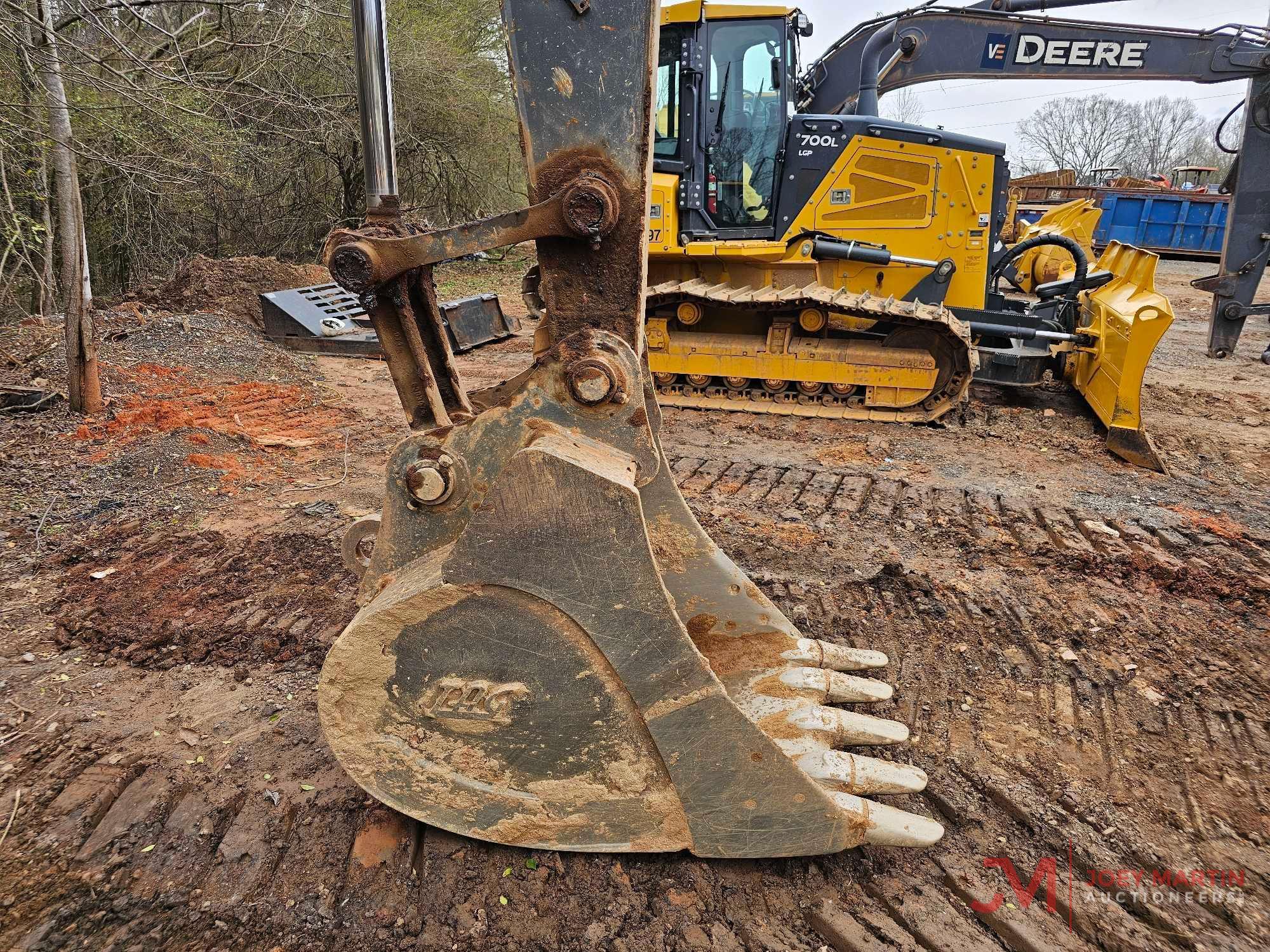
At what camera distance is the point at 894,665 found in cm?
312

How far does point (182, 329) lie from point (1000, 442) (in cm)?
865

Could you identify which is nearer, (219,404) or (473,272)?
(219,404)

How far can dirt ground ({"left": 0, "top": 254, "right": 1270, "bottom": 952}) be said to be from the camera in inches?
78.7

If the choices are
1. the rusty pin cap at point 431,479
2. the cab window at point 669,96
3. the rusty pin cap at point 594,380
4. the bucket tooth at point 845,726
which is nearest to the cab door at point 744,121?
the cab window at point 669,96

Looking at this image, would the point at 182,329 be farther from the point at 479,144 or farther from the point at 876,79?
the point at 479,144

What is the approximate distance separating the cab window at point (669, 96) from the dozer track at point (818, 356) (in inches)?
50.0

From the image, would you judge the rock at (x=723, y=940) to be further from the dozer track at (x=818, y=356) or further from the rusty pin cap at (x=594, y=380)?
the dozer track at (x=818, y=356)

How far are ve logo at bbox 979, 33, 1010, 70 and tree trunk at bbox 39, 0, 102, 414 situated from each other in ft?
27.3

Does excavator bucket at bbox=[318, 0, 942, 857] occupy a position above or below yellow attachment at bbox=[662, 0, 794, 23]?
below

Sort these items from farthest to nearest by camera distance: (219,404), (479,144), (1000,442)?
(479,144)
(219,404)
(1000,442)

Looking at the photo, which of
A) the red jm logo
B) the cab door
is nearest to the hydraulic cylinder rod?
the red jm logo

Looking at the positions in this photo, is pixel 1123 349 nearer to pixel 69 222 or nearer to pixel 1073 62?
pixel 1073 62

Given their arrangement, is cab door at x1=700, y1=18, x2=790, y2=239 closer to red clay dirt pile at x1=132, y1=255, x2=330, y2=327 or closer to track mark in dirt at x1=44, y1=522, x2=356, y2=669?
track mark in dirt at x1=44, y1=522, x2=356, y2=669

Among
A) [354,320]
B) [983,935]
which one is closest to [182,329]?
[354,320]
